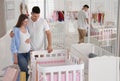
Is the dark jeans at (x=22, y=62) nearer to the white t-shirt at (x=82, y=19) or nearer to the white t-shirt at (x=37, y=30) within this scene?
the white t-shirt at (x=37, y=30)

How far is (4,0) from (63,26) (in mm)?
1756

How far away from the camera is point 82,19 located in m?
6.33

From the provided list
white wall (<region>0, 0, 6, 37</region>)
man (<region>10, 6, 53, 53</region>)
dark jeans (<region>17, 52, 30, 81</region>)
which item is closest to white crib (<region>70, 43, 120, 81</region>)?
man (<region>10, 6, 53, 53</region>)

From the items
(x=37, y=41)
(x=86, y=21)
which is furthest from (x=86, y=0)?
(x=37, y=41)

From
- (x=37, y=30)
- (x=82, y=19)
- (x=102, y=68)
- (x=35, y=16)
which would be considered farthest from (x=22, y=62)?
(x=82, y=19)

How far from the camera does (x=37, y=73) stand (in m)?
2.99

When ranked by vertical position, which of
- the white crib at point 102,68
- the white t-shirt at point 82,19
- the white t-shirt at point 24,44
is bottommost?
the white crib at point 102,68

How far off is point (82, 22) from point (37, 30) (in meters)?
2.54

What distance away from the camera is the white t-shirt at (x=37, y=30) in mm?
4000

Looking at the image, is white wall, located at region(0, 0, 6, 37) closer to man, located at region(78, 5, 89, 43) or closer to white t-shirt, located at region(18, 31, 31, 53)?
white t-shirt, located at region(18, 31, 31, 53)

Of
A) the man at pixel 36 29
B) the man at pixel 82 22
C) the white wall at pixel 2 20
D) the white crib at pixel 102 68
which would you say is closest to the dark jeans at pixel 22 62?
the man at pixel 36 29

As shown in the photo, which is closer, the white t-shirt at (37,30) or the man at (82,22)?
the white t-shirt at (37,30)

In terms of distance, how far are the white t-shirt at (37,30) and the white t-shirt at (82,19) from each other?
7.64ft

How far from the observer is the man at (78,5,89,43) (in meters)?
6.20
